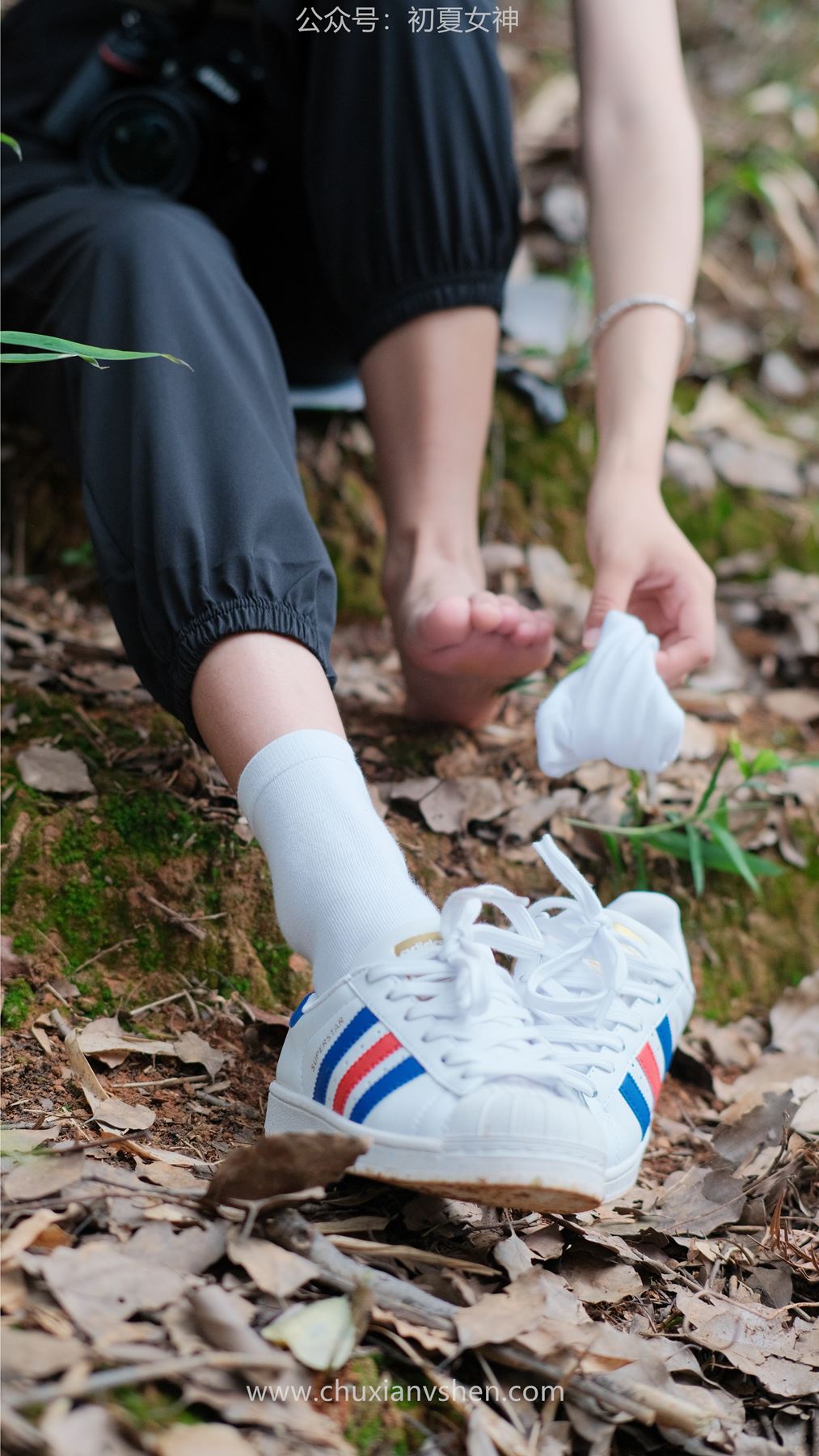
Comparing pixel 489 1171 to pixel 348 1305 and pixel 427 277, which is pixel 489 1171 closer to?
pixel 348 1305

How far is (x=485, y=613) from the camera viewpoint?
1.14 meters

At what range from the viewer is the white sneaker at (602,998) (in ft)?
2.69

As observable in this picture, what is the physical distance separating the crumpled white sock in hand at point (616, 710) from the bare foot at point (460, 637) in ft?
0.27

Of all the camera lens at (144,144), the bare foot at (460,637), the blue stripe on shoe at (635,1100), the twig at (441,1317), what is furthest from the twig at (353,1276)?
the camera lens at (144,144)

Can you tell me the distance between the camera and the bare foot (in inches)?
45.2

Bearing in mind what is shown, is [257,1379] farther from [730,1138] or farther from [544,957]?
[730,1138]

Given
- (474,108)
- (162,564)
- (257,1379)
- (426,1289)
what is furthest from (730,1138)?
(474,108)

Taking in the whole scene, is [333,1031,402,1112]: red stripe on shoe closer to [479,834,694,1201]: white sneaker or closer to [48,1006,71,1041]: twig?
[479,834,694,1201]: white sneaker

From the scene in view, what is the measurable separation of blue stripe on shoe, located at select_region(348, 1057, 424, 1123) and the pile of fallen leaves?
62 millimetres

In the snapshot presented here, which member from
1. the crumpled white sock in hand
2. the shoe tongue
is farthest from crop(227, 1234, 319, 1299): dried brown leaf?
the crumpled white sock in hand

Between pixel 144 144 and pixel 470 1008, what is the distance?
3.62 ft

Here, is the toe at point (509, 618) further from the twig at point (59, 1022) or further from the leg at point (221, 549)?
the twig at point (59, 1022)

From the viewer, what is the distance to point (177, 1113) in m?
0.89

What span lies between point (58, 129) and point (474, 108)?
1.62 ft
